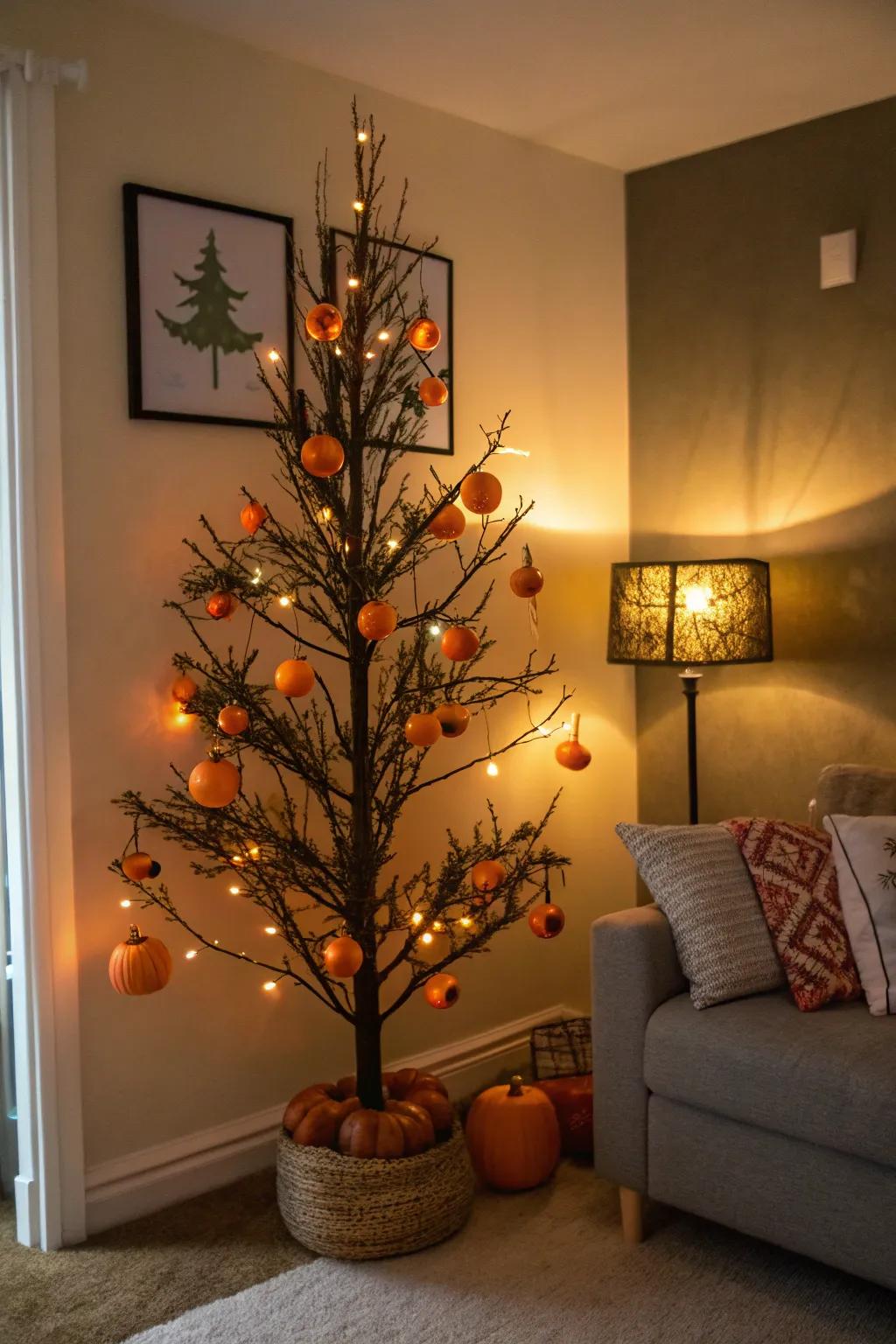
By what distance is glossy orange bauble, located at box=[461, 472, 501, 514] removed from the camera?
2461mm

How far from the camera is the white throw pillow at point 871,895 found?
241 centimetres

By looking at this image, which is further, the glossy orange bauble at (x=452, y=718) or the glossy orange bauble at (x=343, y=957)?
the glossy orange bauble at (x=452, y=718)

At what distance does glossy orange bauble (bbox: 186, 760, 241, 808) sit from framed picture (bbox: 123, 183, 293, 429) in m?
0.78

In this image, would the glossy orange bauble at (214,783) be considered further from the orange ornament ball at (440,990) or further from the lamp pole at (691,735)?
the lamp pole at (691,735)

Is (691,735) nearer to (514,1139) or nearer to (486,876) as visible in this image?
(486,876)

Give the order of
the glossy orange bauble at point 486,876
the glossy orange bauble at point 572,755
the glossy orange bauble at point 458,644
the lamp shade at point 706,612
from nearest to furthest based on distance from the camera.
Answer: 1. the glossy orange bauble at point 458,644
2. the glossy orange bauble at point 486,876
3. the glossy orange bauble at point 572,755
4. the lamp shade at point 706,612

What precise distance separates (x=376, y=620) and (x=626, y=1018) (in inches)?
36.8

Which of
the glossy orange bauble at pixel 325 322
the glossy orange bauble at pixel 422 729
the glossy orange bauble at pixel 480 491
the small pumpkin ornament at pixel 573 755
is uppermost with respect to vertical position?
the glossy orange bauble at pixel 325 322

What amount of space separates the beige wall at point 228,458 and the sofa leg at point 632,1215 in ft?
2.63

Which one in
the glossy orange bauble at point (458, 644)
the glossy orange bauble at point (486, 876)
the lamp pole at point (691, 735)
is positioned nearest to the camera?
the glossy orange bauble at point (458, 644)

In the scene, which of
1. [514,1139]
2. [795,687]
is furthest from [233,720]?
[795,687]

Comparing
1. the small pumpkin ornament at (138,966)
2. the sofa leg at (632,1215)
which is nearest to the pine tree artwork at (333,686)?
the small pumpkin ornament at (138,966)

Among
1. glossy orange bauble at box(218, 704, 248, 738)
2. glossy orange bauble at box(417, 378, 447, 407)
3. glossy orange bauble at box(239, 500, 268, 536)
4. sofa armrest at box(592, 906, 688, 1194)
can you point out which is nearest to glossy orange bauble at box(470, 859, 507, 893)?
sofa armrest at box(592, 906, 688, 1194)

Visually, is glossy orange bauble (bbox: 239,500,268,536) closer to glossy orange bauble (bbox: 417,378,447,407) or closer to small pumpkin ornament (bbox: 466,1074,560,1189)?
glossy orange bauble (bbox: 417,378,447,407)
